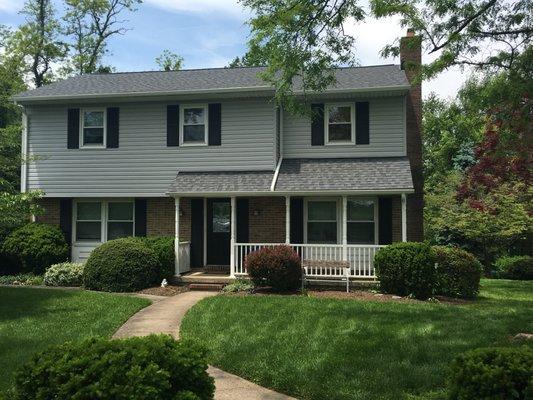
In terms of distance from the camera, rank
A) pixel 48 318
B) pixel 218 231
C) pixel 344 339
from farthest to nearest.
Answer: pixel 218 231
pixel 48 318
pixel 344 339

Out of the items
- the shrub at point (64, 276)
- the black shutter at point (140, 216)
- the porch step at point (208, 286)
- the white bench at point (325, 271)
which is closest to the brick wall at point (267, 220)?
the white bench at point (325, 271)

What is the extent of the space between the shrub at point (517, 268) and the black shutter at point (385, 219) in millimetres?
8924

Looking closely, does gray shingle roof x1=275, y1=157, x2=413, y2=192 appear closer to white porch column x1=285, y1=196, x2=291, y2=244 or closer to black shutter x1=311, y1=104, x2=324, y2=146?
white porch column x1=285, y1=196, x2=291, y2=244

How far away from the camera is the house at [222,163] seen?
50.5 feet

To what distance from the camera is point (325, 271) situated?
46.2 ft

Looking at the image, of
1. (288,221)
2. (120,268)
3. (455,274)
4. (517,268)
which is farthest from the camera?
(517,268)

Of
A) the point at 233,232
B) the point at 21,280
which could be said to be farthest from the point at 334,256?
the point at 21,280

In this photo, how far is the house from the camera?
50.5 ft

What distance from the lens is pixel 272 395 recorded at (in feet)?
18.7

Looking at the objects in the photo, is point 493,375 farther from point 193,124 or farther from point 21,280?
point 21,280

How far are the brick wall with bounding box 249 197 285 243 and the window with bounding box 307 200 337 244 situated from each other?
0.90m

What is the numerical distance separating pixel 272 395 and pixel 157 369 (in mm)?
2202

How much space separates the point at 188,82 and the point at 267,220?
5743 mm

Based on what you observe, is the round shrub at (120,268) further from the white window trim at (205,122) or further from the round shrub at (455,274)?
the round shrub at (455,274)
